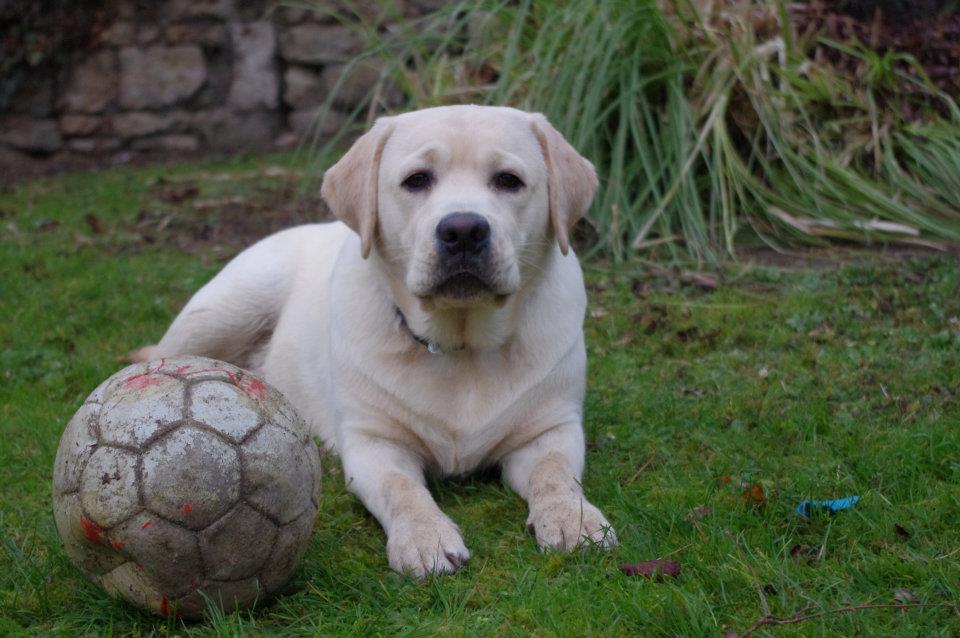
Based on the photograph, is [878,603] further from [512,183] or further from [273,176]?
[273,176]

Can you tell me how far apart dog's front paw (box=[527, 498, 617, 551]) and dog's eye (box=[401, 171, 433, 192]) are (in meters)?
1.05

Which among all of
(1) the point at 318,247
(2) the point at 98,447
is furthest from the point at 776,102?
(2) the point at 98,447

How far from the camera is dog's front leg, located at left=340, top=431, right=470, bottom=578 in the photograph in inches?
120

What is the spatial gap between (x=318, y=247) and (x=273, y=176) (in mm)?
4768

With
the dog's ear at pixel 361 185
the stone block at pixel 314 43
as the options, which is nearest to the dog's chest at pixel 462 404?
the dog's ear at pixel 361 185

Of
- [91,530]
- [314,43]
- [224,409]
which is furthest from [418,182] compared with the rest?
[314,43]

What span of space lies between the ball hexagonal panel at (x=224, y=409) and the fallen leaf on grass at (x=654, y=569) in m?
1.00

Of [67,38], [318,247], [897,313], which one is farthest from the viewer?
[67,38]

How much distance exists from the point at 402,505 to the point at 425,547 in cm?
25

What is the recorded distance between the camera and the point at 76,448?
8.90ft

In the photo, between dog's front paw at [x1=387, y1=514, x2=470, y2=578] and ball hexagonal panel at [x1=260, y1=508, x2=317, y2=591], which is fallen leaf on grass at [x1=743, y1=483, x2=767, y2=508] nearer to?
dog's front paw at [x1=387, y1=514, x2=470, y2=578]

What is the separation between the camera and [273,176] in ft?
30.7

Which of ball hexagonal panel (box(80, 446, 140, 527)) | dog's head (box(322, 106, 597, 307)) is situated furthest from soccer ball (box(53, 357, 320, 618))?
dog's head (box(322, 106, 597, 307))

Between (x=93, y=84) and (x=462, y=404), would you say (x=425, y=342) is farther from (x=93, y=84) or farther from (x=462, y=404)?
(x=93, y=84)
